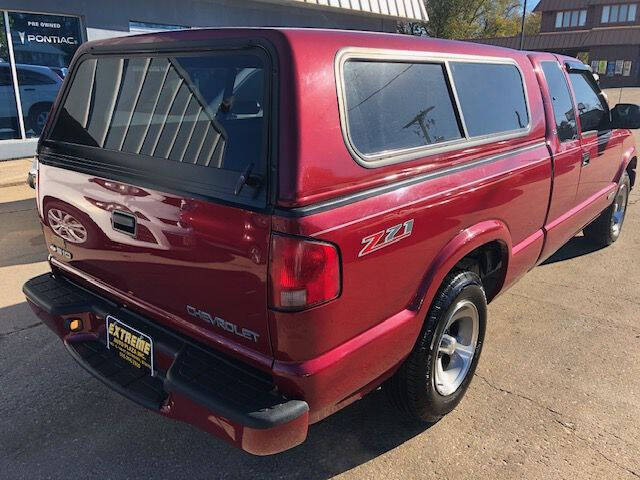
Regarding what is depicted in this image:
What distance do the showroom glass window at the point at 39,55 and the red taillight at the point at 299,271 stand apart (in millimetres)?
8855

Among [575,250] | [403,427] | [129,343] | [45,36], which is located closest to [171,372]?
[129,343]

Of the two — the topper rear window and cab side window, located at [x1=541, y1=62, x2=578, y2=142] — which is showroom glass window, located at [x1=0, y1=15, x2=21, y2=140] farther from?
cab side window, located at [x1=541, y1=62, x2=578, y2=142]

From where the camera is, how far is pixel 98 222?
8.06 ft

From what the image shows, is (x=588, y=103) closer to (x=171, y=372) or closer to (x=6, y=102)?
(x=171, y=372)

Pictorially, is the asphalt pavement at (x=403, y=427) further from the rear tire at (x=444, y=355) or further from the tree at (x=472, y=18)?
the tree at (x=472, y=18)

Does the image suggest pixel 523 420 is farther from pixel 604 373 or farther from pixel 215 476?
pixel 215 476

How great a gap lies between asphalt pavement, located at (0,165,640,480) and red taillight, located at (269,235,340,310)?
103cm

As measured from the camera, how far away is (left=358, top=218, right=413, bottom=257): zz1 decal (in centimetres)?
204

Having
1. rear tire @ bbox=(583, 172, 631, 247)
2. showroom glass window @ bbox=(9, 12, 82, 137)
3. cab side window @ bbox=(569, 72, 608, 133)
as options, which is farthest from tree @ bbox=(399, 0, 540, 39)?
cab side window @ bbox=(569, 72, 608, 133)

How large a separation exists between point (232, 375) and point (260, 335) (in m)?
0.24

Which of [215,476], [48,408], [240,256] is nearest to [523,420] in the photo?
[215,476]

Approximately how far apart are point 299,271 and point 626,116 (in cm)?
394

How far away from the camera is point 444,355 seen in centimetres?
286

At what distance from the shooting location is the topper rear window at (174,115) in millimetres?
2041
